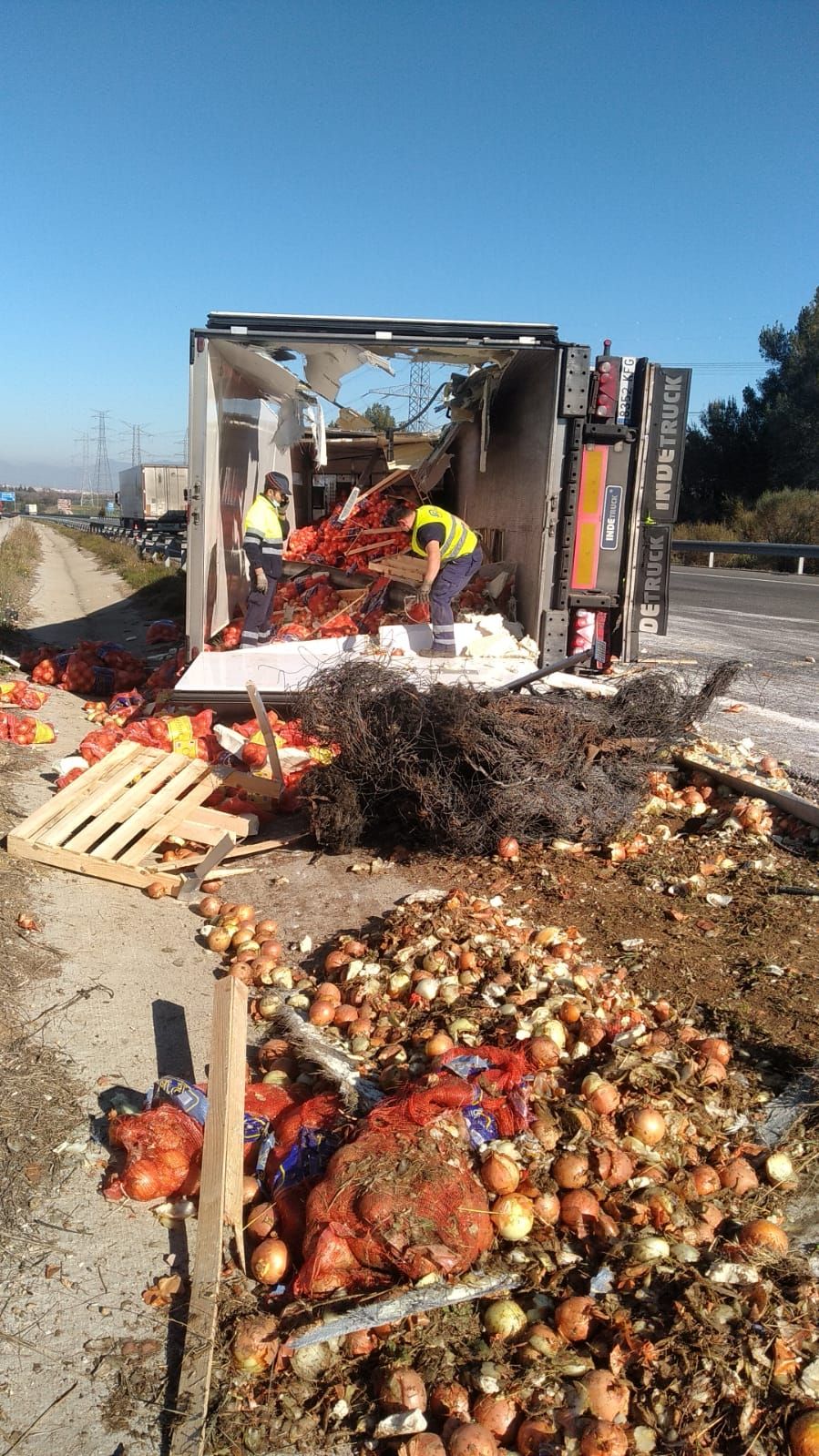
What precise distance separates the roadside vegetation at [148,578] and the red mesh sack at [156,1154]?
591 inches

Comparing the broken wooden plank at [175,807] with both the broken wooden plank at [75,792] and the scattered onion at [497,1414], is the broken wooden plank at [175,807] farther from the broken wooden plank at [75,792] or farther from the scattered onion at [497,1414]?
the scattered onion at [497,1414]

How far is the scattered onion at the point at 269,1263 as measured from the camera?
8.70 ft

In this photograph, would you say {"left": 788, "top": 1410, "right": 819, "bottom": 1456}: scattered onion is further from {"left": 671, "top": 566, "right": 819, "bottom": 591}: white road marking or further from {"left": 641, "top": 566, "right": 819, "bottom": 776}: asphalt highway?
{"left": 671, "top": 566, "right": 819, "bottom": 591}: white road marking

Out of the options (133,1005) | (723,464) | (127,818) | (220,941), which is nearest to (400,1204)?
(133,1005)

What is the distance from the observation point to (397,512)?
8898mm

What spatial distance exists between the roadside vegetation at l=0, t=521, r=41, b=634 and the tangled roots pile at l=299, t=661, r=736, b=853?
418 inches

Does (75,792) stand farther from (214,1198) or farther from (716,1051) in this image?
(716,1051)

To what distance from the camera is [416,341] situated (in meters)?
7.50

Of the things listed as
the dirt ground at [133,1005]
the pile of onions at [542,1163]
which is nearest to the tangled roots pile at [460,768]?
the dirt ground at [133,1005]

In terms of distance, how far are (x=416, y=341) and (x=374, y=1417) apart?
22.7 feet

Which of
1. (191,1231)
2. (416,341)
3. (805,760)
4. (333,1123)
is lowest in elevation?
(191,1231)

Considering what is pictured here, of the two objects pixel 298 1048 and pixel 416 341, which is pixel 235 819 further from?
pixel 416 341

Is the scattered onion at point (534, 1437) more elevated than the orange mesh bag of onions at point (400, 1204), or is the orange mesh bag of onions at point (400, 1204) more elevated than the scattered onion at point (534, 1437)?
the orange mesh bag of onions at point (400, 1204)

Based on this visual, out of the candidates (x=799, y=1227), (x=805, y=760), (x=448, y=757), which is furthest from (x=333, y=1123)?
(x=805, y=760)
